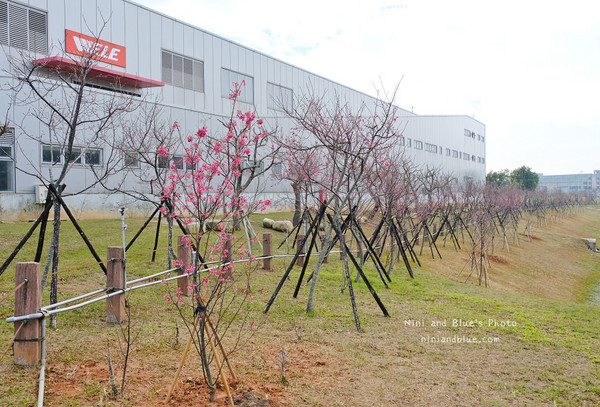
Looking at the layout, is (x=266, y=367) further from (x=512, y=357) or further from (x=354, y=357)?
(x=512, y=357)

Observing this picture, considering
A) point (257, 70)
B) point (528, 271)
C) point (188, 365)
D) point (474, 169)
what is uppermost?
point (257, 70)

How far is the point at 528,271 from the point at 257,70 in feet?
58.2

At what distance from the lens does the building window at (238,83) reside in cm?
2561

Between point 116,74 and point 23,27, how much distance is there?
3.42 m

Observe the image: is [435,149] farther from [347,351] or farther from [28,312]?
[28,312]

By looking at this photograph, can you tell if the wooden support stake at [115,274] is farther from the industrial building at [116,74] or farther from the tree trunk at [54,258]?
the industrial building at [116,74]

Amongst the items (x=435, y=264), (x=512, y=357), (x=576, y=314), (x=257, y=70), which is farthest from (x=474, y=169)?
(x=512, y=357)

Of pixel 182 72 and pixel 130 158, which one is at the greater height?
pixel 182 72

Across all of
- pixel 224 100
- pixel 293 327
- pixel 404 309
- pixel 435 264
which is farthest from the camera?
pixel 224 100

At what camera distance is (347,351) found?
5996mm

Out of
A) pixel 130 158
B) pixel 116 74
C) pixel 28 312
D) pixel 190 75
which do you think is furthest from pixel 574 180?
pixel 28 312

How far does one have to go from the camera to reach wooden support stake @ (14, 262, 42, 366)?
14.4 ft

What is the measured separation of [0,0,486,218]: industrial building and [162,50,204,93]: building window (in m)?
0.05

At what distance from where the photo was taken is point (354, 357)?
580 cm
